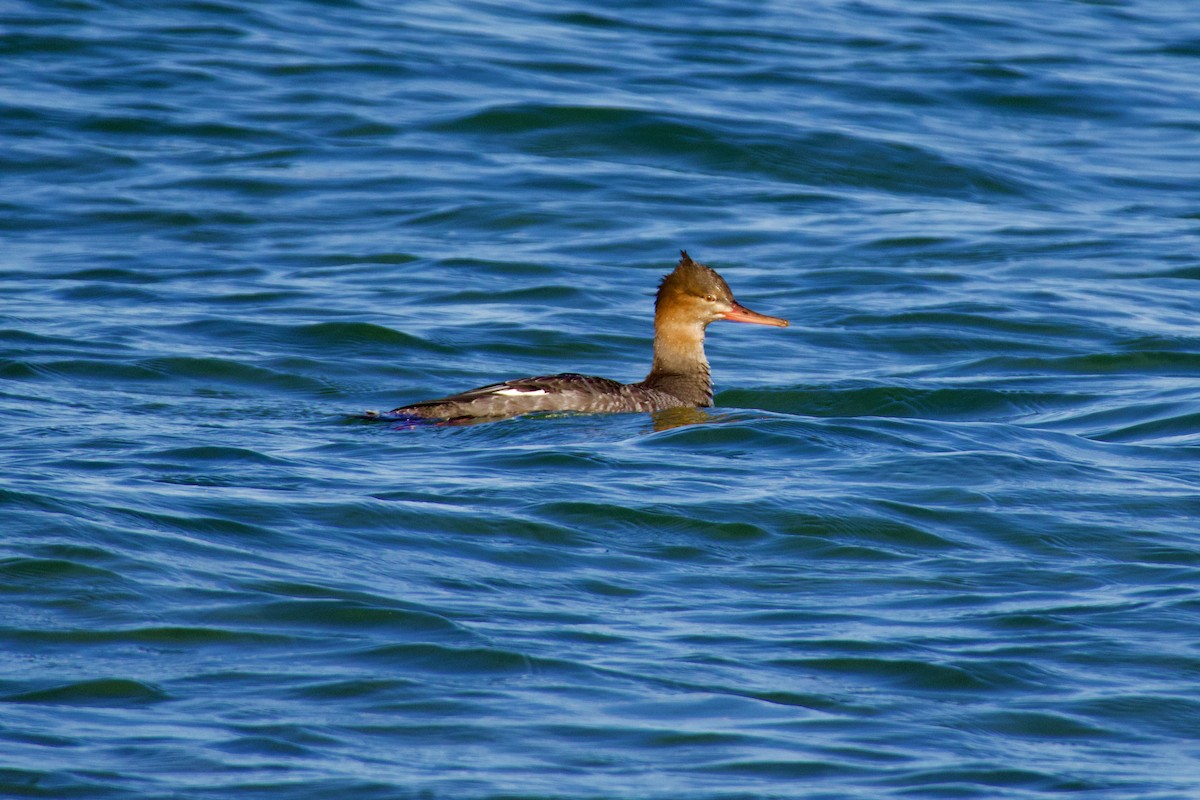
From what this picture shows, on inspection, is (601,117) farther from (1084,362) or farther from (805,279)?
(1084,362)

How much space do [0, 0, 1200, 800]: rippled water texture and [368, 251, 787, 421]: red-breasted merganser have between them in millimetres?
117

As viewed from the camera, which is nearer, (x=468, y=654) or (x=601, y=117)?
(x=468, y=654)

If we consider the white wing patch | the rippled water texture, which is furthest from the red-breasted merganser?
the rippled water texture

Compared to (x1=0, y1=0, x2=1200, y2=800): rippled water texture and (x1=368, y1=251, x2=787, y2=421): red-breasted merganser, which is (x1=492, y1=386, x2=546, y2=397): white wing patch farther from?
(x1=0, y1=0, x2=1200, y2=800): rippled water texture

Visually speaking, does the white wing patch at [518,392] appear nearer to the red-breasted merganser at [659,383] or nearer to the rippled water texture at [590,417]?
the red-breasted merganser at [659,383]

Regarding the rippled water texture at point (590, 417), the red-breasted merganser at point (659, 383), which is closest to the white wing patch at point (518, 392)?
the red-breasted merganser at point (659, 383)

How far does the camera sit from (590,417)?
9.05m

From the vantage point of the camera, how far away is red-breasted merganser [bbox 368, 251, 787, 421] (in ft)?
28.3

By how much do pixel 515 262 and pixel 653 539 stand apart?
5.62 metres

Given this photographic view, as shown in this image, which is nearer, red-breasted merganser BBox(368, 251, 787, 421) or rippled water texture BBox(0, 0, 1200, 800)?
rippled water texture BBox(0, 0, 1200, 800)

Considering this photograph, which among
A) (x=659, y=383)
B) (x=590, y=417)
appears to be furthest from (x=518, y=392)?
(x=659, y=383)

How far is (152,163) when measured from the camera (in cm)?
1412

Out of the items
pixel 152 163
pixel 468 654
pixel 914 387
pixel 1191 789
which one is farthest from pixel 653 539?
pixel 152 163

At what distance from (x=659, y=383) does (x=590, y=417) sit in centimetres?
66
